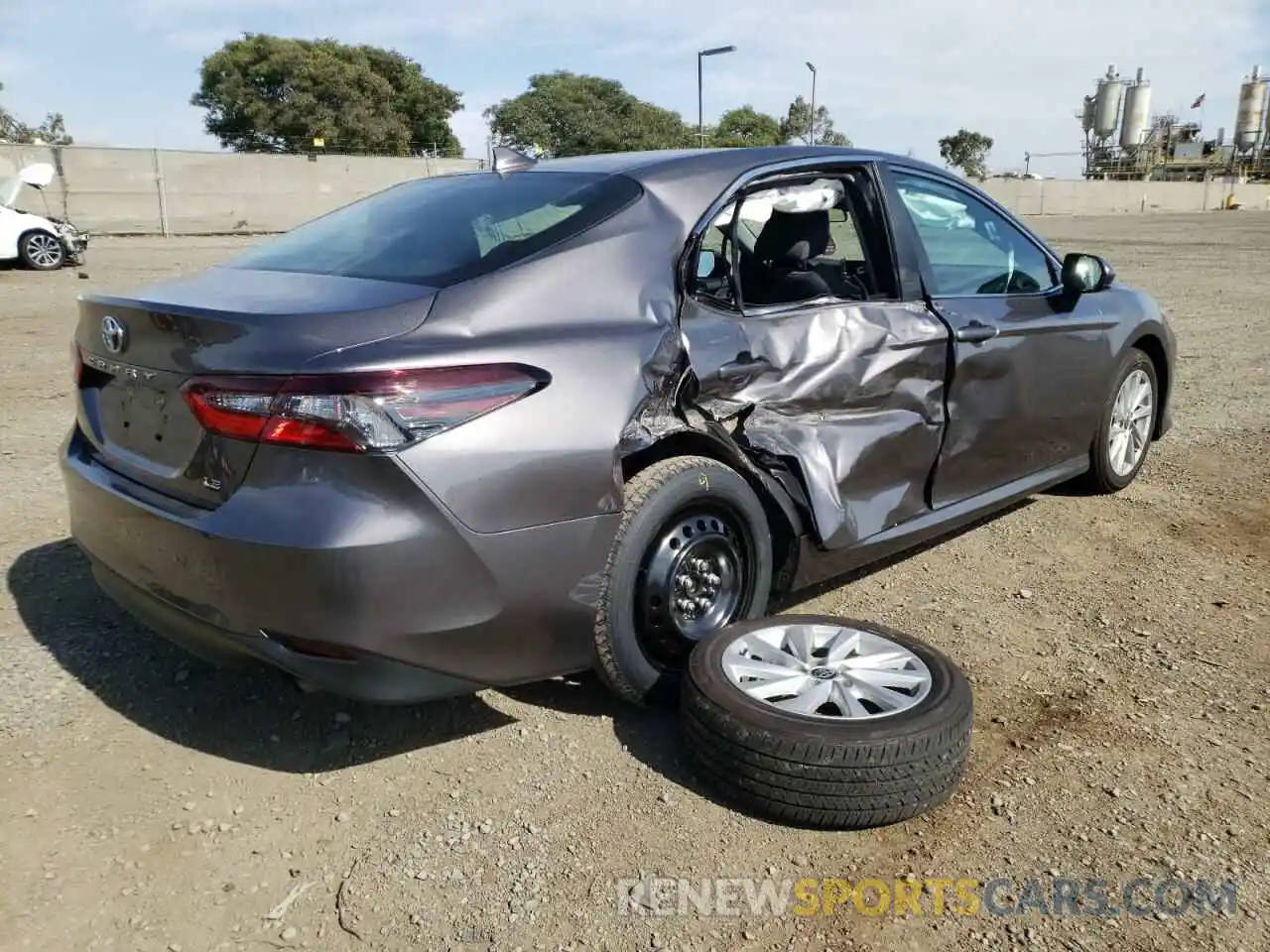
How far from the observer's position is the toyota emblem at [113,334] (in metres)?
2.75

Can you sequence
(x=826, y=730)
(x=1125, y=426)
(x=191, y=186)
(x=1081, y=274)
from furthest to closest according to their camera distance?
1. (x=191, y=186)
2. (x=1125, y=426)
3. (x=1081, y=274)
4. (x=826, y=730)

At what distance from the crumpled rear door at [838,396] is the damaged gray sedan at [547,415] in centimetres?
→ 1

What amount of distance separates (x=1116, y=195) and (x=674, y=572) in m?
58.9

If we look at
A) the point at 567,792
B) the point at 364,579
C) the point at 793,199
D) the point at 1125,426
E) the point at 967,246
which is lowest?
the point at 567,792

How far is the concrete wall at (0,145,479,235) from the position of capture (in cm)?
2520

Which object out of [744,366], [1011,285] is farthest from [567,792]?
[1011,285]

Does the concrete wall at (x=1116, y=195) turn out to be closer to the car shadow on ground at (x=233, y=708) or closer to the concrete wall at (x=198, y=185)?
the concrete wall at (x=198, y=185)

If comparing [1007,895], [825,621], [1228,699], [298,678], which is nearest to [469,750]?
[298,678]

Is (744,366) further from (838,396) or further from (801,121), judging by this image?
(801,121)

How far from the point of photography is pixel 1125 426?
5.08 meters

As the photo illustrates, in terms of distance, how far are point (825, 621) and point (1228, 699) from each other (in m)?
1.29

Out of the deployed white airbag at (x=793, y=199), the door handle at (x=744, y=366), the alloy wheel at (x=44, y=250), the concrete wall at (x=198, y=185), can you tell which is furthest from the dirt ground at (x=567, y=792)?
the concrete wall at (x=198, y=185)

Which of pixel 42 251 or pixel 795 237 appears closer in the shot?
pixel 795 237

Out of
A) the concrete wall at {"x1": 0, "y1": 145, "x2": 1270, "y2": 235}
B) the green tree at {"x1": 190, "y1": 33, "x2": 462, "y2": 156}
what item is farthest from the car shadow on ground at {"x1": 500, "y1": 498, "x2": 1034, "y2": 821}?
the green tree at {"x1": 190, "y1": 33, "x2": 462, "y2": 156}
